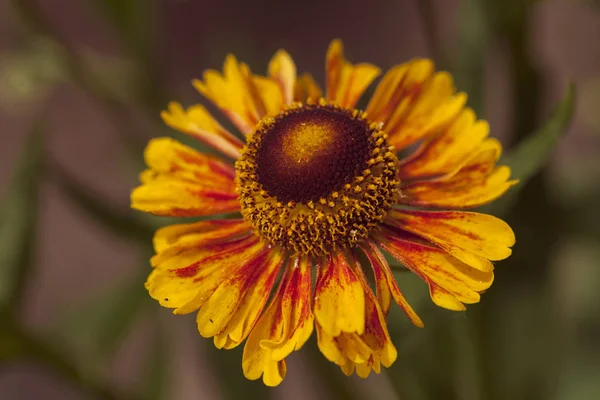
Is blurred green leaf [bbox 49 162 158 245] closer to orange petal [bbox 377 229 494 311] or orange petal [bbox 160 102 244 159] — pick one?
orange petal [bbox 160 102 244 159]

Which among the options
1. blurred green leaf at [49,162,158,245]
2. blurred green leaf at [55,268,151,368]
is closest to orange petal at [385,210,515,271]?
blurred green leaf at [49,162,158,245]

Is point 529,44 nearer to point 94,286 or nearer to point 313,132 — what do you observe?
point 313,132

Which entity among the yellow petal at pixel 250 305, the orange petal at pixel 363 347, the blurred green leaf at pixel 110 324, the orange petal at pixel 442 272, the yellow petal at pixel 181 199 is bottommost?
the blurred green leaf at pixel 110 324

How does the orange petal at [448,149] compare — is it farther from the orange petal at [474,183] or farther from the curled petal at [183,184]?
the curled petal at [183,184]

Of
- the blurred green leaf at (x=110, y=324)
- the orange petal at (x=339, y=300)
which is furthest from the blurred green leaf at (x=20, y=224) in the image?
the orange petal at (x=339, y=300)

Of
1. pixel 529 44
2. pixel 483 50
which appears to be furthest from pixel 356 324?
pixel 529 44

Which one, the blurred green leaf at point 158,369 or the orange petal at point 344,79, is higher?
the orange petal at point 344,79

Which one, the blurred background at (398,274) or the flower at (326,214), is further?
the blurred background at (398,274)

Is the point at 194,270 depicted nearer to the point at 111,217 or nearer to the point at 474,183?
the point at 474,183
